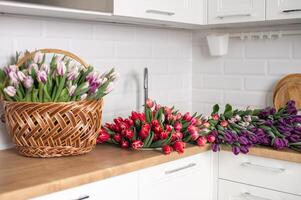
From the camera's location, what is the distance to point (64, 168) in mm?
1542

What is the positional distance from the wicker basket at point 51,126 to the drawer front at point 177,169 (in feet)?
0.89

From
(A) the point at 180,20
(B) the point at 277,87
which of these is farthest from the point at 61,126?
(B) the point at 277,87

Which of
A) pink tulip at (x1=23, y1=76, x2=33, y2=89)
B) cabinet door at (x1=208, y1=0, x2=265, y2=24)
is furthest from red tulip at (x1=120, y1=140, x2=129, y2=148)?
cabinet door at (x1=208, y1=0, x2=265, y2=24)

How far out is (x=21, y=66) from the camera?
69.0 inches

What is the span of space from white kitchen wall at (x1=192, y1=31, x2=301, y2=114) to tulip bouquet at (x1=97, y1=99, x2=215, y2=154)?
635 mm

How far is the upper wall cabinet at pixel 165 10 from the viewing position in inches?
74.9

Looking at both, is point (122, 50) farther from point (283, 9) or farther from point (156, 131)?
point (283, 9)

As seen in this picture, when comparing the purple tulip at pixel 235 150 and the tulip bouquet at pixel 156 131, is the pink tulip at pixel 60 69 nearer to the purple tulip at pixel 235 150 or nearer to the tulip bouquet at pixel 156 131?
the tulip bouquet at pixel 156 131

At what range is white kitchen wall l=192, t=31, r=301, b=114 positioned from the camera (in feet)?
7.94

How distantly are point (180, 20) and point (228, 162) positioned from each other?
0.75 metres

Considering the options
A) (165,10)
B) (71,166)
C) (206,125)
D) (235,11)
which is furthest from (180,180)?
(235,11)

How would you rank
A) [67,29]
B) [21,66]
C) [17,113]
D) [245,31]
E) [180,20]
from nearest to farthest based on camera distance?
[17,113]
[21,66]
[67,29]
[180,20]
[245,31]

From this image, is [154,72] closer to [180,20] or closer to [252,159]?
[180,20]

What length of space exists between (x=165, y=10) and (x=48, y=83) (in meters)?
0.76
